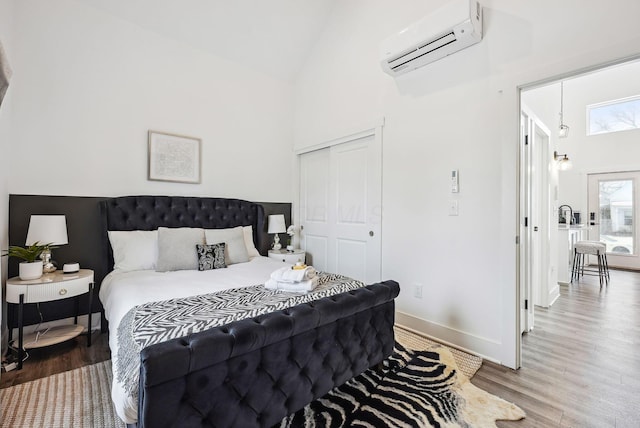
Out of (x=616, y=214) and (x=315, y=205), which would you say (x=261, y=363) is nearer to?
(x=315, y=205)

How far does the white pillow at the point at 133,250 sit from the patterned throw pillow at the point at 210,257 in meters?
0.43

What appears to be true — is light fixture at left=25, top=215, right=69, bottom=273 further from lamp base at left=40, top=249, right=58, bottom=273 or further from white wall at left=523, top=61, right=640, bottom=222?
white wall at left=523, top=61, right=640, bottom=222

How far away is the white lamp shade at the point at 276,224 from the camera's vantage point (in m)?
4.10

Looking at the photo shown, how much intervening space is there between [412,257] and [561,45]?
6.63ft

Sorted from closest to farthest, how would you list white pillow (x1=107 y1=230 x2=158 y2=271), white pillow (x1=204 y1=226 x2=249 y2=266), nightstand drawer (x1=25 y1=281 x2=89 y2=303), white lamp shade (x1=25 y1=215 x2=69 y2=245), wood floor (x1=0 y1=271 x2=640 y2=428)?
wood floor (x1=0 y1=271 x2=640 y2=428), nightstand drawer (x1=25 y1=281 x2=89 y2=303), white lamp shade (x1=25 y1=215 x2=69 y2=245), white pillow (x1=107 y1=230 x2=158 y2=271), white pillow (x1=204 y1=226 x2=249 y2=266)

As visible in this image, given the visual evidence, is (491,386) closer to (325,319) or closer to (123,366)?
(325,319)

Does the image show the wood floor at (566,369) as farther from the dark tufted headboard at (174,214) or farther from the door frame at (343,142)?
the door frame at (343,142)

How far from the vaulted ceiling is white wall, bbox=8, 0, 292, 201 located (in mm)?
112

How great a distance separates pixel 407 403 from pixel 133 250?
262 centimetres

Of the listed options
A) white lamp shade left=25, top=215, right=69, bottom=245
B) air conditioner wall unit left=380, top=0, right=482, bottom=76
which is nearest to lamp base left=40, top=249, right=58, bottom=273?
Answer: white lamp shade left=25, top=215, right=69, bottom=245

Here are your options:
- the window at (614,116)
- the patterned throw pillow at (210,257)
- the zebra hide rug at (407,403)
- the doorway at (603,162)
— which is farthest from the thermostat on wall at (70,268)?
the window at (614,116)

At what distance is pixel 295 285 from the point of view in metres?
1.98

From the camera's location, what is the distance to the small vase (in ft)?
7.61

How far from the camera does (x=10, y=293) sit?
2205 millimetres
